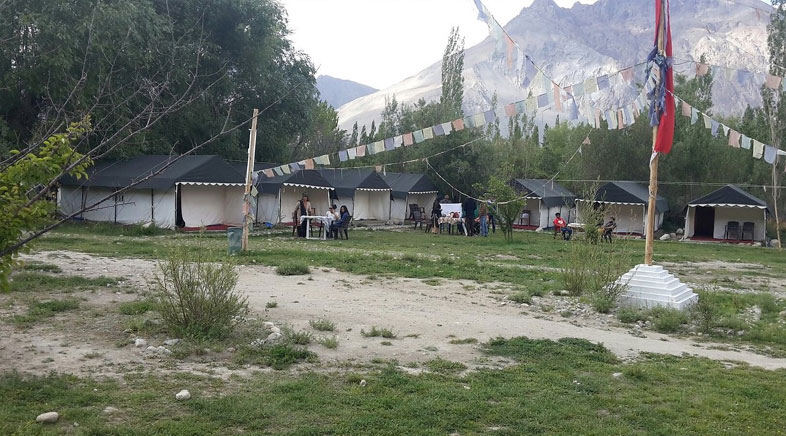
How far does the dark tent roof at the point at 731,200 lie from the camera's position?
2917cm

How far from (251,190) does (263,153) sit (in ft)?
55.9

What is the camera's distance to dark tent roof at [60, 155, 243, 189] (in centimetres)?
2247

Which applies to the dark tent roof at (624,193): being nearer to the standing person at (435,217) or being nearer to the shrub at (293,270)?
the standing person at (435,217)

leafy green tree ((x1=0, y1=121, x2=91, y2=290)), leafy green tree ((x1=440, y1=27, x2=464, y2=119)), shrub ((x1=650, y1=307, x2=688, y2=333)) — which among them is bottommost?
shrub ((x1=650, y1=307, x2=688, y2=333))

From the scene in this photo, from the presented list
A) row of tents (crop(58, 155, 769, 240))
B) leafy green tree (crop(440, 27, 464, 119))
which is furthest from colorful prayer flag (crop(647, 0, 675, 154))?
leafy green tree (crop(440, 27, 464, 119))

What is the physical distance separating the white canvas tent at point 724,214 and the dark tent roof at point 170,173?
21.1 metres

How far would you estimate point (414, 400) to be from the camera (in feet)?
16.0

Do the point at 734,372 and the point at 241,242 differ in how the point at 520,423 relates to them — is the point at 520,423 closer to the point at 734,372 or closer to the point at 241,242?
the point at 734,372

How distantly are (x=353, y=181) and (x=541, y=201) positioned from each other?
9860 millimetres

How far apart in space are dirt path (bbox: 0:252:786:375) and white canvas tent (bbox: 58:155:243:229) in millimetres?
10910

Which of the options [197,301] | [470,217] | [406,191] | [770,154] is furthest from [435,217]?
[197,301]

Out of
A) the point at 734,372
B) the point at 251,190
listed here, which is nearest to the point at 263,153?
the point at 251,190

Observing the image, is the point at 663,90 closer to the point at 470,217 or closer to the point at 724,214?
the point at 470,217

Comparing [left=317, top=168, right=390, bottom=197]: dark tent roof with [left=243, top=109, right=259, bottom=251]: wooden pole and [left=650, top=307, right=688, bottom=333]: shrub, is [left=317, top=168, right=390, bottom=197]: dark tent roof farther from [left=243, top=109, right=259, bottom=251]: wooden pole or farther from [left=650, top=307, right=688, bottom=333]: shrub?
[left=650, top=307, right=688, bottom=333]: shrub
